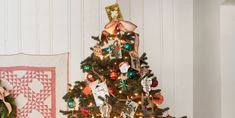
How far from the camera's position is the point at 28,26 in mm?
3002

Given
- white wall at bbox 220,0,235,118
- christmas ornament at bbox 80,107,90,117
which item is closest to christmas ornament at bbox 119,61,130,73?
christmas ornament at bbox 80,107,90,117

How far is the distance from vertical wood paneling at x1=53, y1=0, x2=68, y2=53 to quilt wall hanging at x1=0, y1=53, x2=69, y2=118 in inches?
4.0

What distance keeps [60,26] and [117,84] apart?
3.92 feet

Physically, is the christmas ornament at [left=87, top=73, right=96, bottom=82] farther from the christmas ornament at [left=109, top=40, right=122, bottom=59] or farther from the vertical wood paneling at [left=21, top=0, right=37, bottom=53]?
the vertical wood paneling at [left=21, top=0, right=37, bottom=53]

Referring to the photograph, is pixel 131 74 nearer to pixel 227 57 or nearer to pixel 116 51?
pixel 116 51

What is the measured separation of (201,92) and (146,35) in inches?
30.5

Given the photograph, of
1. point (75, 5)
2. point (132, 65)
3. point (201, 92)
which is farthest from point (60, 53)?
point (201, 92)

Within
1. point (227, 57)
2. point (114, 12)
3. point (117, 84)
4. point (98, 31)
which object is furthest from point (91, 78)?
point (227, 57)

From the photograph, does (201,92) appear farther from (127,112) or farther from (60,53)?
(60,53)

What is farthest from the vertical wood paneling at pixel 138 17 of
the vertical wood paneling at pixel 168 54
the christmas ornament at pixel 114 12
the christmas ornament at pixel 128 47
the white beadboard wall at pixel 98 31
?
the christmas ornament at pixel 128 47

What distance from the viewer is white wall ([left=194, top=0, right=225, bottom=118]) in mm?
2318

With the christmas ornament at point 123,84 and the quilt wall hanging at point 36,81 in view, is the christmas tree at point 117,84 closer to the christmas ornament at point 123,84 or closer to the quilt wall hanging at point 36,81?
the christmas ornament at point 123,84

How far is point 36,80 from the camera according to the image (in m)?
2.95

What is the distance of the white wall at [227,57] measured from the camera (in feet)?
7.30
